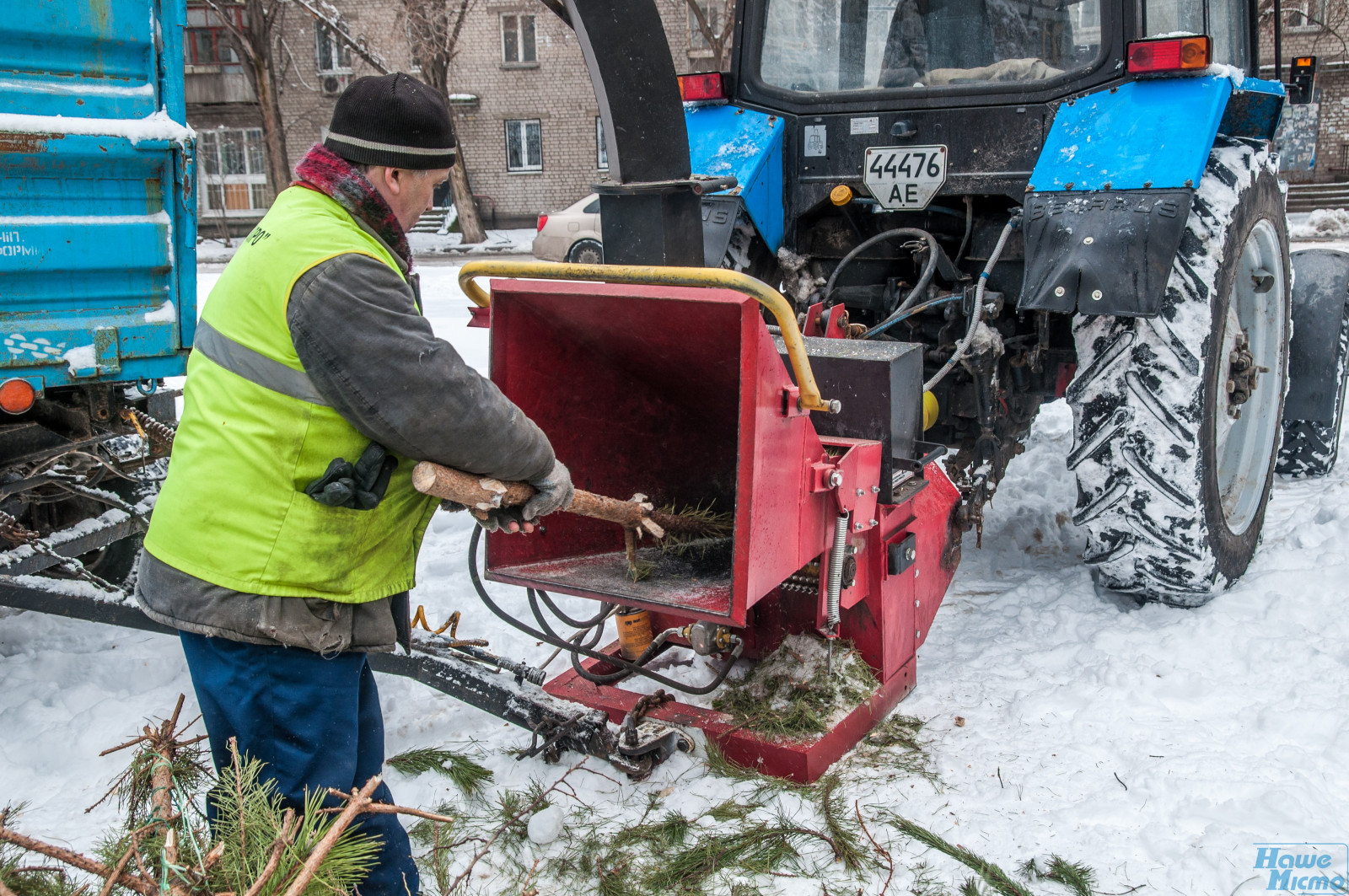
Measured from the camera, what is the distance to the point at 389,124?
1.88m

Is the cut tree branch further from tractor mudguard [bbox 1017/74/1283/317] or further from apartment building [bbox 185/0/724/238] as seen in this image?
apartment building [bbox 185/0/724/238]

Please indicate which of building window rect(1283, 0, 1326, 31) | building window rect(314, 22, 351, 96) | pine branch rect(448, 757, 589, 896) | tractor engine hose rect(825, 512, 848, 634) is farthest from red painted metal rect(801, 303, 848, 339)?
building window rect(314, 22, 351, 96)

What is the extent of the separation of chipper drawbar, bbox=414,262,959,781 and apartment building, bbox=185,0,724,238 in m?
22.3

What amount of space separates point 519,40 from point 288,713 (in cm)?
2502

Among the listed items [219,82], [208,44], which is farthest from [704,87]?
[208,44]

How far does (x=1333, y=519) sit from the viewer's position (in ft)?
13.5

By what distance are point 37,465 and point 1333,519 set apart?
4610 millimetres

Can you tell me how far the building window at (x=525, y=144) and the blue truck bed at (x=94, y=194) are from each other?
22.3 m

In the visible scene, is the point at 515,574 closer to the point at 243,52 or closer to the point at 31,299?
the point at 31,299

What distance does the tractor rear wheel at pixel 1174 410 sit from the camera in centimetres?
Answer: 309

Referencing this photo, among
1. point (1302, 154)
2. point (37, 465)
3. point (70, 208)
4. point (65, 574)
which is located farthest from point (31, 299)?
point (1302, 154)

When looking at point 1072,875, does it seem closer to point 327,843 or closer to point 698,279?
point 698,279

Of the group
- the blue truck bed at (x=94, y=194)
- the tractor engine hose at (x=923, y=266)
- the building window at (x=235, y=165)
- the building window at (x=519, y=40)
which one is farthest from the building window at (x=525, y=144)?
the blue truck bed at (x=94, y=194)

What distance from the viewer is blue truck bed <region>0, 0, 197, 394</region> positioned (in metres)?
3.15
